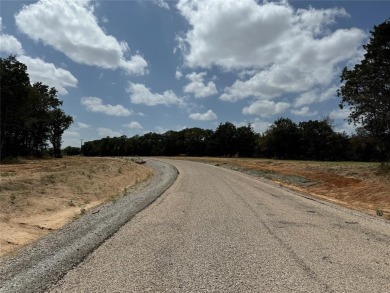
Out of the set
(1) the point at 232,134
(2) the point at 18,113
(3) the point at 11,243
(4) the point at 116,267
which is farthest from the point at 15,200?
(1) the point at 232,134

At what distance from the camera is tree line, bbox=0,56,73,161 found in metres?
47.6

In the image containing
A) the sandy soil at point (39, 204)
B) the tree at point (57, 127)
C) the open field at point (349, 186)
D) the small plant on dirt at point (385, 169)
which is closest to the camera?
the sandy soil at point (39, 204)

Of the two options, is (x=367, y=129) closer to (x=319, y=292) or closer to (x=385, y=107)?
(x=385, y=107)

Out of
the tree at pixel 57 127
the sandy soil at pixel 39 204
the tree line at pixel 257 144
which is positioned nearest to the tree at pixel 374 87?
the sandy soil at pixel 39 204

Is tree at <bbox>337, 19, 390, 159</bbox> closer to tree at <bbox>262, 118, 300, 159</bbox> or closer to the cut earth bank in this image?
the cut earth bank

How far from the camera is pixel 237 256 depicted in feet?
23.1

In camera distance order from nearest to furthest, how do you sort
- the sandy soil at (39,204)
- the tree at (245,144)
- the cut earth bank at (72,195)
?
the sandy soil at (39,204) → the cut earth bank at (72,195) → the tree at (245,144)

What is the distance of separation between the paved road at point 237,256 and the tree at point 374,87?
22.8 m

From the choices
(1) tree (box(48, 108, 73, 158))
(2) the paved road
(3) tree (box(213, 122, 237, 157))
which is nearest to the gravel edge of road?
(2) the paved road

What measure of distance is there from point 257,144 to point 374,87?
73.2m

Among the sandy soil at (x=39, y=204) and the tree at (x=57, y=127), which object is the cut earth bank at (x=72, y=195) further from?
the tree at (x=57, y=127)

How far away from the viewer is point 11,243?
28.2 ft

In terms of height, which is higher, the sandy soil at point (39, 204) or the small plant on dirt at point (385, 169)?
the small plant on dirt at point (385, 169)

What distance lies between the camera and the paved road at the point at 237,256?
5.58m
